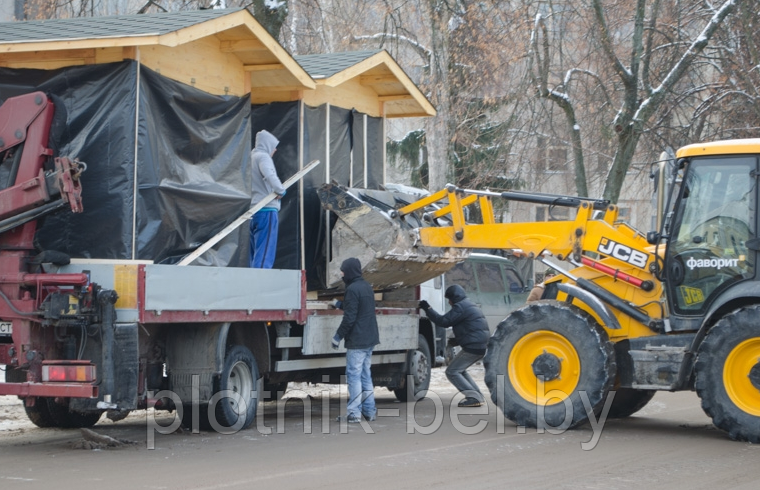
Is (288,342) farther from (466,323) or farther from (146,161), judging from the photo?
(466,323)

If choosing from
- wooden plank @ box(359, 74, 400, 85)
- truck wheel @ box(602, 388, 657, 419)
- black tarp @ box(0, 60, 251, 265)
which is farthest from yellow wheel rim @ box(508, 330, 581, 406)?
wooden plank @ box(359, 74, 400, 85)

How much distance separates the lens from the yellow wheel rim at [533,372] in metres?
11.0

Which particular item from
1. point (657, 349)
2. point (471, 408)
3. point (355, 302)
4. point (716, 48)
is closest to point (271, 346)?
point (355, 302)

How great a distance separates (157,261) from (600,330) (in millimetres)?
4701

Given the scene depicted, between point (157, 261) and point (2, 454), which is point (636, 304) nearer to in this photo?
point (157, 261)

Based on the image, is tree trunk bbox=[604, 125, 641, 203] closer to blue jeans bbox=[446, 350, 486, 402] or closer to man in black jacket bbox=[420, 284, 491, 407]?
man in black jacket bbox=[420, 284, 491, 407]

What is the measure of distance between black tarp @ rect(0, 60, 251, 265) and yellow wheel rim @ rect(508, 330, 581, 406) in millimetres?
3641

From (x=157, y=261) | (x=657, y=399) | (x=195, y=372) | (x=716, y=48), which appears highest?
(x=716, y=48)

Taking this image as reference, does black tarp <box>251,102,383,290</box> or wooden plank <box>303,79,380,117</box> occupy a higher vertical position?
wooden plank <box>303,79,380,117</box>

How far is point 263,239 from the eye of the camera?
12.7m

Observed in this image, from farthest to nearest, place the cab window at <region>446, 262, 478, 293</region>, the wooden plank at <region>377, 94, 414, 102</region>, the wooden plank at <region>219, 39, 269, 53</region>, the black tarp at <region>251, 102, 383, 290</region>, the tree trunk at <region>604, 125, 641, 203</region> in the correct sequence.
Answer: the tree trunk at <region>604, 125, 641, 203</region>, the cab window at <region>446, 262, 478, 293</region>, the wooden plank at <region>377, 94, 414, 102</region>, the black tarp at <region>251, 102, 383, 290</region>, the wooden plank at <region>219, 39, 269, 53</region>

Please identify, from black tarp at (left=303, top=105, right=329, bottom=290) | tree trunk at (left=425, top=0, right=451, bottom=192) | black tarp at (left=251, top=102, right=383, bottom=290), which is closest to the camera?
black tarp at (left=251, top=102, right=383, bottom=290)

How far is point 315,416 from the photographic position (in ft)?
41.9

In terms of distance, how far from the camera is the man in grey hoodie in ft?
41.5
